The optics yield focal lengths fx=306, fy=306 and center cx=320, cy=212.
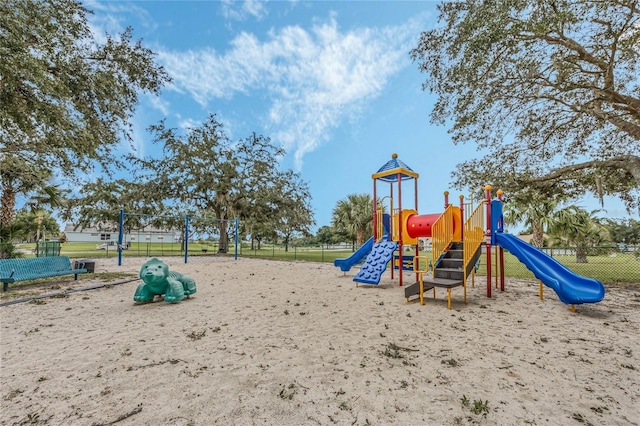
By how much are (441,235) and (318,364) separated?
16.2 feet

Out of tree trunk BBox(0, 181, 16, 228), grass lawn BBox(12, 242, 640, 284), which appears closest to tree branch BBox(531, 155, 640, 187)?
grass lawn BBox(12, 242, 640, 284)

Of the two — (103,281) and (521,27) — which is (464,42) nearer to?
(521,27)

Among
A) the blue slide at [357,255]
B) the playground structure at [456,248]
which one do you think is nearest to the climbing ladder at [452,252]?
the playground structure at [456,248]

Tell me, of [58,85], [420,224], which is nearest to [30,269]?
[58,85]

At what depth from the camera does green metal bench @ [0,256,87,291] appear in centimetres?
724

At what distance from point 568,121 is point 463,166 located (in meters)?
3.47

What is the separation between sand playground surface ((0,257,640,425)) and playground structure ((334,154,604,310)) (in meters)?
0.51

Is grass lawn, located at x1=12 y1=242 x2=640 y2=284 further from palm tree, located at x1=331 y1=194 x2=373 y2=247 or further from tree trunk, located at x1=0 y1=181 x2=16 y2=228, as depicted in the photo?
tree trunk, located at x1=0 y1=181 x2=16 y2=228

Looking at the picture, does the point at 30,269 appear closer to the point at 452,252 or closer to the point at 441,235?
the point at 441,235

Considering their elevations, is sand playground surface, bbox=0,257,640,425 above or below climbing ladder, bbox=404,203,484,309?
below

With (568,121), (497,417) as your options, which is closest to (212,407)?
(497,417)

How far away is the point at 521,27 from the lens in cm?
760

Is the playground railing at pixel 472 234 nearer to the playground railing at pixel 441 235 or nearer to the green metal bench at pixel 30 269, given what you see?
the playground railing at pixel 441 235

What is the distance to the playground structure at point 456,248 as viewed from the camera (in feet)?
19.4
